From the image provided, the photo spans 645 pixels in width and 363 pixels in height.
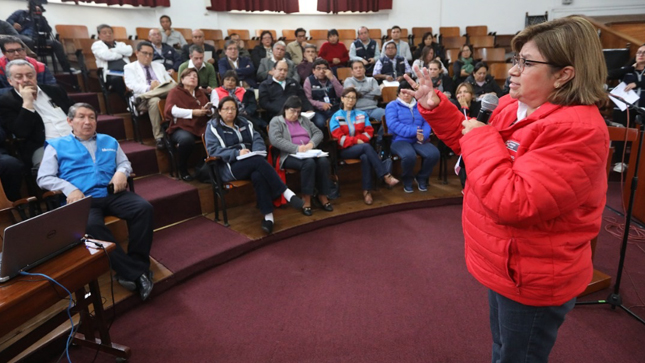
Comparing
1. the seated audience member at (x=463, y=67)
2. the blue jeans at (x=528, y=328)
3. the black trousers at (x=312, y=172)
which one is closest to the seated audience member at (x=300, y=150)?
the black trousers at (x=312, y=172)

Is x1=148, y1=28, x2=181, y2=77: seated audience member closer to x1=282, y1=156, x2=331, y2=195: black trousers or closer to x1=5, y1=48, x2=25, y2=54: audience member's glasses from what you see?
x1=5, y1=48, x2=25, y2=54: audience member's glasses

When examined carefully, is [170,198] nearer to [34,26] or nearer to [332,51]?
[34,26]

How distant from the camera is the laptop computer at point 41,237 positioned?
1271mm

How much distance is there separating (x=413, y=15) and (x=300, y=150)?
5974 millimetres

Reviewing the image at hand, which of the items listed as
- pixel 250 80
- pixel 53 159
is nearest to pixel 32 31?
pixel 250 80

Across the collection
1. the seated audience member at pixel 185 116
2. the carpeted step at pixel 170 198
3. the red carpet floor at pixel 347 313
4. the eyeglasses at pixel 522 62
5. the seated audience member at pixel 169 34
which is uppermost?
the seated audience member at pixel 169 34

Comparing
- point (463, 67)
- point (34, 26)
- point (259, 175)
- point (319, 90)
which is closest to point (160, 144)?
point (259, 175)

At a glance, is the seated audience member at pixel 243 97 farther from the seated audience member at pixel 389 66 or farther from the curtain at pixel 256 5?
the curtain at pixel 256 5

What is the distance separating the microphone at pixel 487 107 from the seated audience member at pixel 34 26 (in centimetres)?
492

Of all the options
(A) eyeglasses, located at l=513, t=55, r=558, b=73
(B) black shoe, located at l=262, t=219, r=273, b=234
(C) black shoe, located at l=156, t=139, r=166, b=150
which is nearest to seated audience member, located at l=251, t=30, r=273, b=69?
(C) black shoe, located at l=156, t=139, r=166, b=150

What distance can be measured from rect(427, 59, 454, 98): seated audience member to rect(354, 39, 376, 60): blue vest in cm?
137

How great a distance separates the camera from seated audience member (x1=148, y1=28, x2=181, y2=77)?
4.98 m

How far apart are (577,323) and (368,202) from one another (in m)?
1.93

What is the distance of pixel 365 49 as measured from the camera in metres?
6.25
